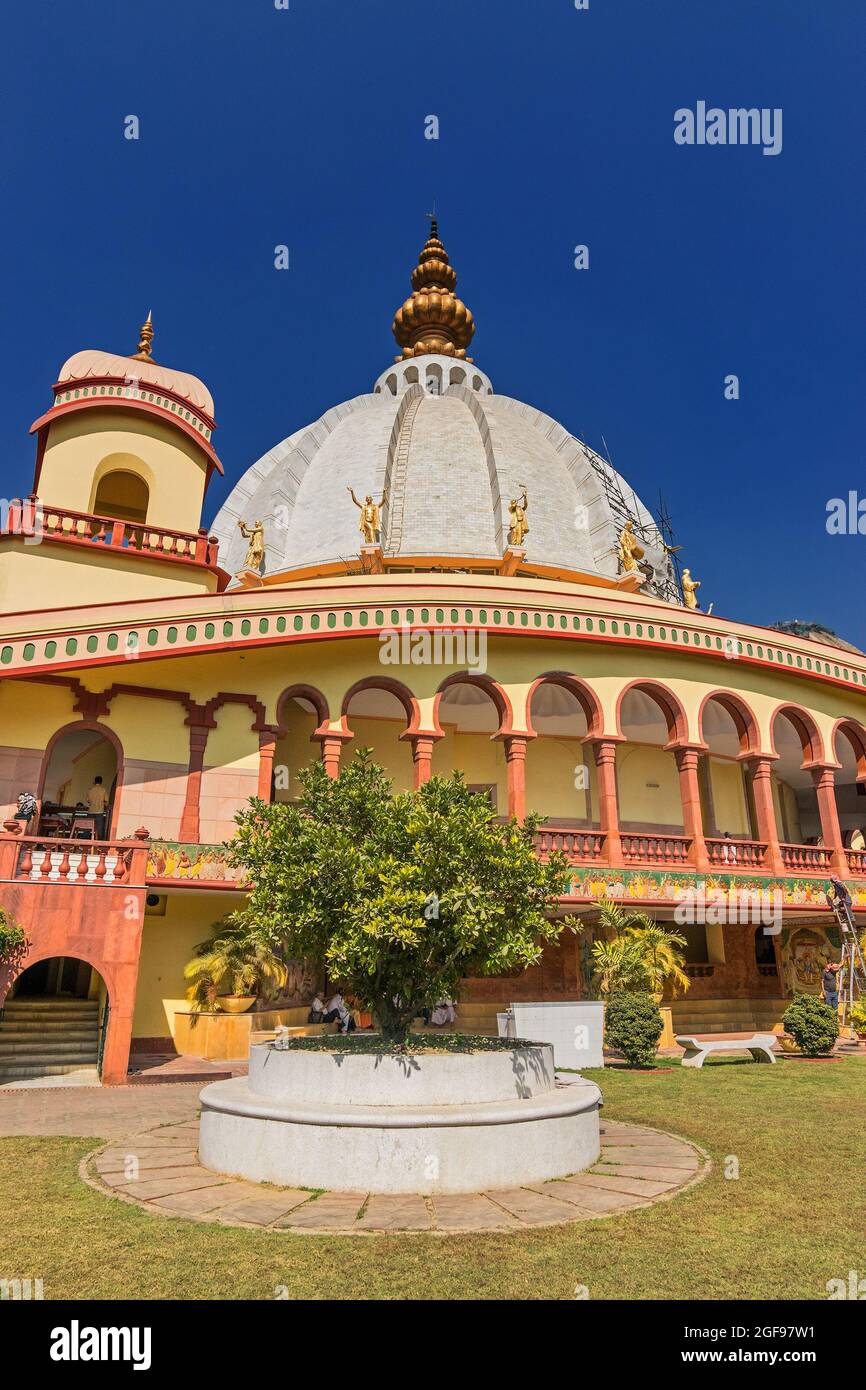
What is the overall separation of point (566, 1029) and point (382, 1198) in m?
8.65

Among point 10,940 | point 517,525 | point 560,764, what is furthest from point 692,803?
point 10,940

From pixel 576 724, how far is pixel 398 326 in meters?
33.5

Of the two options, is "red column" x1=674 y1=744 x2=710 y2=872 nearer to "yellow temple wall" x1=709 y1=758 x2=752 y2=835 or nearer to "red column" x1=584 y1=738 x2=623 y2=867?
"red column" x1=584 y1=738 x2=623 y2=867

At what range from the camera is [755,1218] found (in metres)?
6.19

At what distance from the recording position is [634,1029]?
573 inches

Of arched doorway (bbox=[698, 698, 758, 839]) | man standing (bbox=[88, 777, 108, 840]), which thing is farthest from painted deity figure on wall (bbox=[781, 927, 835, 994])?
man standing (bbox=[88, 777, 108, 840])

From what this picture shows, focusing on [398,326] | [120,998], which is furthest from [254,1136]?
[398,326]

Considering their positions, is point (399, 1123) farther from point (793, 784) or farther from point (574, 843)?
point (793, 784)

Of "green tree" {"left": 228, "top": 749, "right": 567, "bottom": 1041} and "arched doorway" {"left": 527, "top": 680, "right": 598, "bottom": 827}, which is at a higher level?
"arched doorway" {"left": 527, "top": 680, "right": 598, "bottom": 827}

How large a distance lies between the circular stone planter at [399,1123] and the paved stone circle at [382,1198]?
13 cm

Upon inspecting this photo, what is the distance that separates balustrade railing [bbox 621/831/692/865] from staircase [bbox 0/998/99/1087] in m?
11.6

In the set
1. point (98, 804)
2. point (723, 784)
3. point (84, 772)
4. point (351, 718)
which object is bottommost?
point (98, 804)

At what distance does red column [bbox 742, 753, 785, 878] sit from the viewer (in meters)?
21.7
